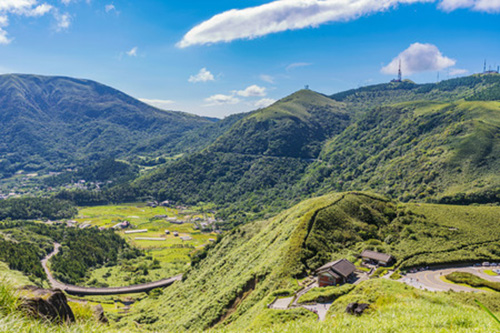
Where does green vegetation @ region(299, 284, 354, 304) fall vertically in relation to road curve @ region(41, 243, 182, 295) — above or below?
above

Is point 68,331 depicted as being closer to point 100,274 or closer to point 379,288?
point 379,288

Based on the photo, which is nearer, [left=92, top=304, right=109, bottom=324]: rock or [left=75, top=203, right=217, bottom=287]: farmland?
[left=92, top=304, right=109, bottom=324]: rock

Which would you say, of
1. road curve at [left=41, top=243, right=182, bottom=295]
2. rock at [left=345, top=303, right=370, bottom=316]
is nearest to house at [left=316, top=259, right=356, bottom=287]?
rock at [left=345, top=303, right=370, bottom=316]

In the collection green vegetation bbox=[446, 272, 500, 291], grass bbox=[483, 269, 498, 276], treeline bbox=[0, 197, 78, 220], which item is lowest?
treeline bbox=[0, 197, 78, 220]

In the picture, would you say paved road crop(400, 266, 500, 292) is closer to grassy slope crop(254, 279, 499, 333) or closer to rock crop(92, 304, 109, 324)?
grassy slope crop(254, 279, 499, 333)

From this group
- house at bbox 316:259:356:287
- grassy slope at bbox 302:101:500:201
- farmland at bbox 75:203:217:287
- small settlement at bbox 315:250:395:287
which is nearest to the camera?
house at bbox 316:259:356:287

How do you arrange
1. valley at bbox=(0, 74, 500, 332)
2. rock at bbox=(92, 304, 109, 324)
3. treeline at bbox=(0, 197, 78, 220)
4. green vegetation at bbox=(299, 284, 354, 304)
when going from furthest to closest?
1. treeline at bbox=(0, 197, 78, 220)
2. green vegetation at bbox=(299, 284, 354, 304)
3. valley at bbox=(0, 74, 500, 332)
4. rock at bbox=(92, 304, 109, 324)
